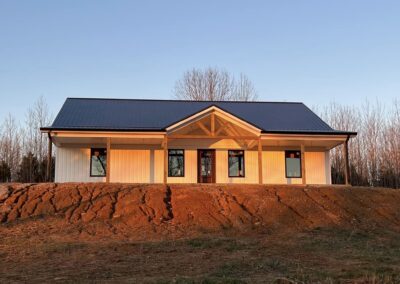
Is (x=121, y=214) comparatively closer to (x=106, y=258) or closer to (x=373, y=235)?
(x=106, y=258)

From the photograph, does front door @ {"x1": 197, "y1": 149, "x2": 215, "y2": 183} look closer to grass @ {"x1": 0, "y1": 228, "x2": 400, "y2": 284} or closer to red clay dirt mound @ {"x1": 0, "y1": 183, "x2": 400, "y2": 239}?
red clay dirt mound @ {"x1": 0, "y1": 183, "x2": 400, "y2": 239}

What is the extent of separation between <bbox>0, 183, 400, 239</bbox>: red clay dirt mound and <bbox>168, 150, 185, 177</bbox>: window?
4353 millimetres

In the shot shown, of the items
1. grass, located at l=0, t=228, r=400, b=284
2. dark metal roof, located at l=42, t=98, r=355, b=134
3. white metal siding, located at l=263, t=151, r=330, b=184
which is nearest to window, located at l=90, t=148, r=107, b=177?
dark metal roof, located at l=42, t=98, r=355, b=134

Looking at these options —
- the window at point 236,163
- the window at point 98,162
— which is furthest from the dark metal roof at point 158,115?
the window at point 236,163

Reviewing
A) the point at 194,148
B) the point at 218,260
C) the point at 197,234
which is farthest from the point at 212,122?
the point at 218,260

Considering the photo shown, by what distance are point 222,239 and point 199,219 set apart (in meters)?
2.74

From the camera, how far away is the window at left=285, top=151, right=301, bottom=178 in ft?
88.8

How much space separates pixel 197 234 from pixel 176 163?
9.97 meters

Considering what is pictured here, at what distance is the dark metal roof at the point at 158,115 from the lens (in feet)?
81.3

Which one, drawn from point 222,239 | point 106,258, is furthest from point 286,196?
point 106,258

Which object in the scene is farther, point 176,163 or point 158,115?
point 158,115

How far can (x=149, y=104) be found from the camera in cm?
2978

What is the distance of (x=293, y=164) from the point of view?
27156mm

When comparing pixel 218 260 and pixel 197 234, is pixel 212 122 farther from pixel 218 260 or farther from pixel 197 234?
pixel 218 260
